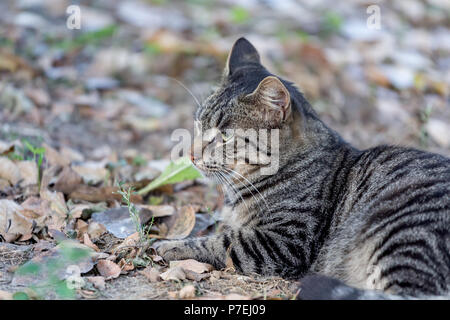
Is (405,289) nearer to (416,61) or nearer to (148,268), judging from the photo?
(148,268)

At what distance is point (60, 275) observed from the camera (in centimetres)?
241

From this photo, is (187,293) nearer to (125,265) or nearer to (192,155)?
(125,265)

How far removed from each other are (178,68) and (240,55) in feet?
8.34

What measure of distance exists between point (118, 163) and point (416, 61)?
4.66m

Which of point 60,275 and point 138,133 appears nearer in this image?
point 60,275

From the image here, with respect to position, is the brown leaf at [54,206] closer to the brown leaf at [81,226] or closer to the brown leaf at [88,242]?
the brown leaf at [81,226]

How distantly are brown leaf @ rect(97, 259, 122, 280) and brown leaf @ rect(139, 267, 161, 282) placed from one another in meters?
0.12

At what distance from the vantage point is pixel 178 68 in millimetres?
5969

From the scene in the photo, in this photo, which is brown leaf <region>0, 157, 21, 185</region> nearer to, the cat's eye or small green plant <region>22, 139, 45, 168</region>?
small green plant <region>22, 139, 45, 168</region>

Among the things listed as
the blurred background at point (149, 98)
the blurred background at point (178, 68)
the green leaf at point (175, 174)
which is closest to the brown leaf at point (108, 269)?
the blurred background at point (149, 98)

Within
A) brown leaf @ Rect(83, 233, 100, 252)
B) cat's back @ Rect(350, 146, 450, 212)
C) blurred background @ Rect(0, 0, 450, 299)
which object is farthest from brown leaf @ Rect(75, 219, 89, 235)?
cat's back @ Rect(350, 146, 450, 212)

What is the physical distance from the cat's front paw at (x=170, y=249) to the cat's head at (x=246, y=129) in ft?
1.57

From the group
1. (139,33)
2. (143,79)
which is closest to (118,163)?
(143,79)

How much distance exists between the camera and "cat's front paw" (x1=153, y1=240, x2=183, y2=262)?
2736 mm
